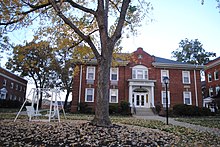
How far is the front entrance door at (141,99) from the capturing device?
72.8ft

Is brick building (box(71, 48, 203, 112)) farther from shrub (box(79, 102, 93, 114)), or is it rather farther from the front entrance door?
shrub (box(79, 102, 93, 114))

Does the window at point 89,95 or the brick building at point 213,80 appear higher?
the brick building at point 213,80

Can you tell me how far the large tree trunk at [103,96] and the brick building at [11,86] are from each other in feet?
76.5

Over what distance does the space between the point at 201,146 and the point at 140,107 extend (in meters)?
17.1

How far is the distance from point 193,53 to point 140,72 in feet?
74.0

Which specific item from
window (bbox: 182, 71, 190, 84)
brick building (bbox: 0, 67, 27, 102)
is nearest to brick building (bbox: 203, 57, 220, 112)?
window (bbox: 182, 71, 190, 84)

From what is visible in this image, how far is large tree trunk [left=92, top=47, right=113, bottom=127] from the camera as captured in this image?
670cm

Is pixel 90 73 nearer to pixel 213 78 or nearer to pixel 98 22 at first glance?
pixel 98 22

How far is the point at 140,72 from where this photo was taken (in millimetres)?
22453

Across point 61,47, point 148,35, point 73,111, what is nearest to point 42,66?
point 73,111

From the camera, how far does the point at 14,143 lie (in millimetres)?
4613

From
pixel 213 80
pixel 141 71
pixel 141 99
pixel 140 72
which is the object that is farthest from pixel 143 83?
pixel 213 80

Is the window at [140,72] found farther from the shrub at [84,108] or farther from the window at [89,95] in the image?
the shrub at [84,108]

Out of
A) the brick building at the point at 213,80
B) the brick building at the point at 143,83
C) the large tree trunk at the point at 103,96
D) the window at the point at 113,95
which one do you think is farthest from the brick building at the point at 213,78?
the large tree trunk at the point at 103,96
